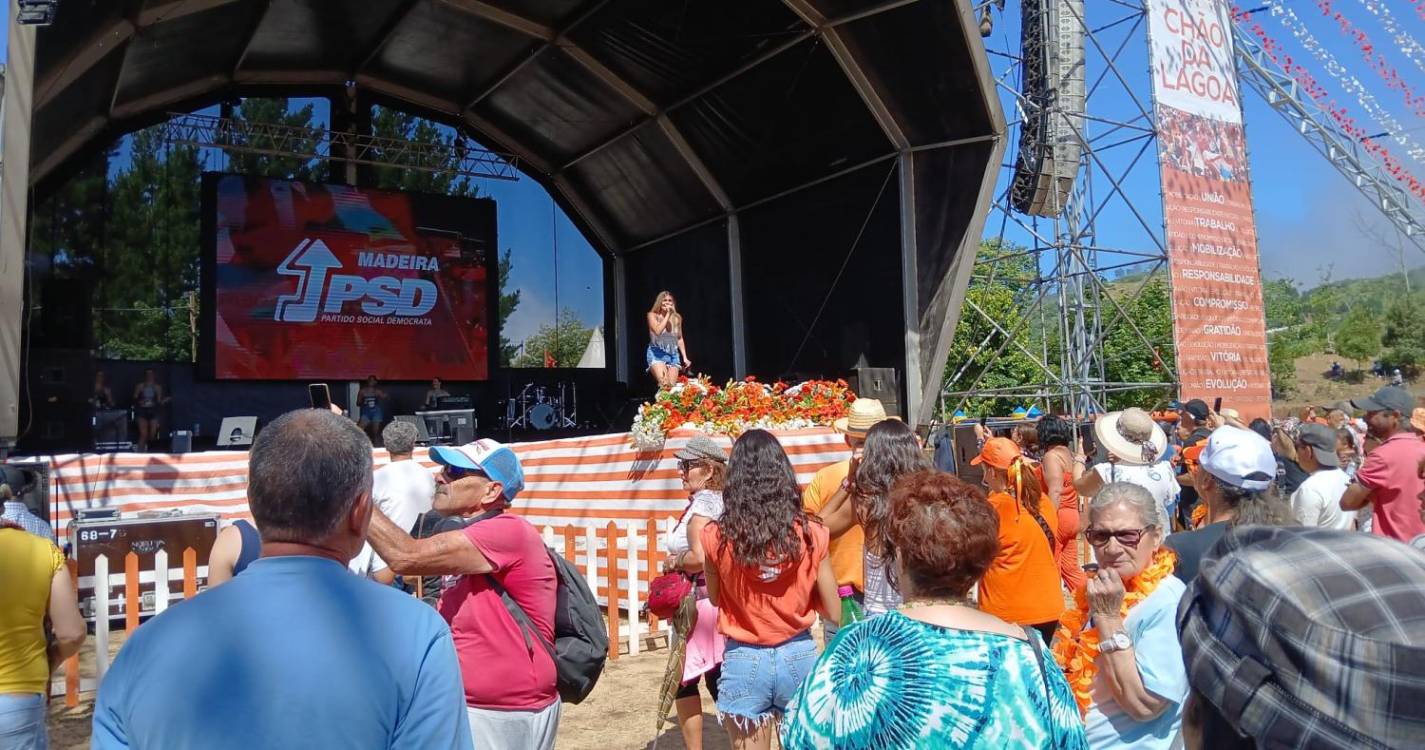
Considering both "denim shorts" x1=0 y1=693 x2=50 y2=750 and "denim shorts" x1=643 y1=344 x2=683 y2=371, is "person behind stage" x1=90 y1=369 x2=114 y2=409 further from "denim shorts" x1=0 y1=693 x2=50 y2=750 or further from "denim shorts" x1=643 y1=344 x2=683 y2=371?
"denim shorts" x1=0 y1=693 x2=50 y2=750

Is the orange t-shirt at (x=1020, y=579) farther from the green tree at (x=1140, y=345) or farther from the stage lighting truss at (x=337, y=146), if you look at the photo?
the green tree at (x=1140, y=345)

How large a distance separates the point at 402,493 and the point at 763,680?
2.53 meters

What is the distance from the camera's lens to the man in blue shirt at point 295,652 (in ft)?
4.55

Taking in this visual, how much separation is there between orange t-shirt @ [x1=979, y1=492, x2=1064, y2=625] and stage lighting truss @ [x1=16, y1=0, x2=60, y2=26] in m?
7.06

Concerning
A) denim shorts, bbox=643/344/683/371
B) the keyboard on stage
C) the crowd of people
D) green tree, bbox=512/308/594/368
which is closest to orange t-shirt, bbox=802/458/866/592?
the crowd of people

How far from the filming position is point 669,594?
13.3 ft

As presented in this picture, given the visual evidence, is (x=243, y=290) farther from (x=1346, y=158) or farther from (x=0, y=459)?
(x=1346, y=158)

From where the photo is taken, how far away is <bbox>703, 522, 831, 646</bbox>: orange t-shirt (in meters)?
3.33

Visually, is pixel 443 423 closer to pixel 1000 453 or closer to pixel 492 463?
pixel 1000 453

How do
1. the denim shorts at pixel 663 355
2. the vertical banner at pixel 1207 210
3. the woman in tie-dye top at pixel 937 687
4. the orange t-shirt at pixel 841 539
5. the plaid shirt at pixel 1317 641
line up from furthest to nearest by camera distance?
the vertical banner at pixel 1207 210 → the denim shorts at pixel 663 355 → the orange t-shirt at pixel 841 539 → the woman in tie-dye top at pixel 937 687 → the plaid shirt at pixel 1317 641

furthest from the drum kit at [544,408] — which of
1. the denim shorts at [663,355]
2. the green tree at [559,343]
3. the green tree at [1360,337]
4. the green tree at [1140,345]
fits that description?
the green tree at [1360,337]

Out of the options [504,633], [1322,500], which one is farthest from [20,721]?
[1322,500]

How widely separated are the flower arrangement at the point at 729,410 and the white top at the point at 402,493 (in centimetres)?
367

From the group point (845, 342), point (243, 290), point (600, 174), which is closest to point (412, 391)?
point (243, 290)
